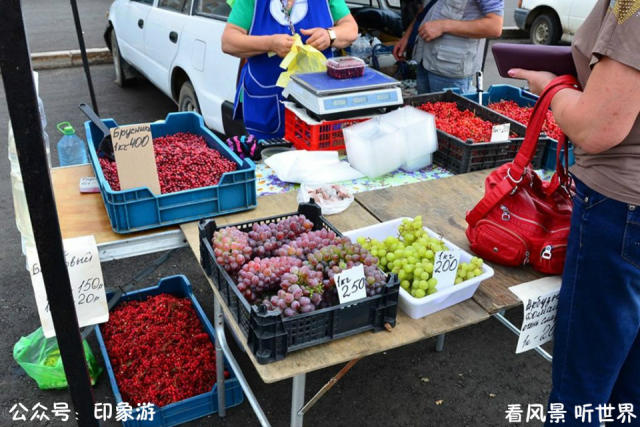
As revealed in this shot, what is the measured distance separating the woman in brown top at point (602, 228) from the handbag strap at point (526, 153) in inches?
2.0

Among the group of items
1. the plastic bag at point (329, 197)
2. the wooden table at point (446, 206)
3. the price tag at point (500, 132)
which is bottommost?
the wooden table at point (446, 206)

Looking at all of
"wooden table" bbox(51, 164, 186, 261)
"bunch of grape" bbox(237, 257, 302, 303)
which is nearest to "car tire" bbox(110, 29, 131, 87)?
"wooden table" bbox(51, 164, 186, 261)

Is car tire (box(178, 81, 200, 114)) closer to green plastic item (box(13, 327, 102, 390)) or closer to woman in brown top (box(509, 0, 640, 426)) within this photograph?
green plastic item (box(13, 327, 102, 390))

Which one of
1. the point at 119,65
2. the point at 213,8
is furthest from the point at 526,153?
the point at 119,65

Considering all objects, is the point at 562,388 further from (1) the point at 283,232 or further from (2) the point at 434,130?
(2) the point at 434,130

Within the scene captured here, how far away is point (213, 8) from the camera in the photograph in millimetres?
4500

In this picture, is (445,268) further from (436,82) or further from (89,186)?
(436,82)

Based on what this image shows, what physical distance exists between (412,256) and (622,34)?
83cm

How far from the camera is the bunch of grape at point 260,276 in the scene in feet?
5.03

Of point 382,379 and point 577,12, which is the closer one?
point 382,379

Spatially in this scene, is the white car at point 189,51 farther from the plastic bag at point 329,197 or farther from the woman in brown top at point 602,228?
the woman in brown top at point 602,228

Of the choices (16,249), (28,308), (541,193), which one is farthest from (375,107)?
(16,249)

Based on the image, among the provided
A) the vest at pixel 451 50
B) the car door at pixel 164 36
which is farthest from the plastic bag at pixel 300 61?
the car door at pixel 164 36

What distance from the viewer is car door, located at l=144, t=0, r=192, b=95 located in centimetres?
487
